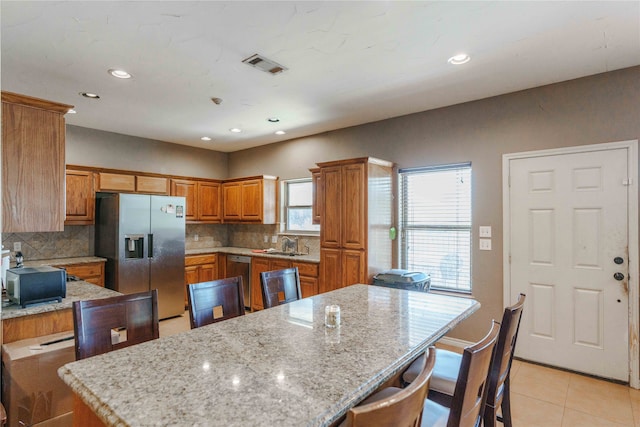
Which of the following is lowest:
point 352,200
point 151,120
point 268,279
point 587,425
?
point 587,425

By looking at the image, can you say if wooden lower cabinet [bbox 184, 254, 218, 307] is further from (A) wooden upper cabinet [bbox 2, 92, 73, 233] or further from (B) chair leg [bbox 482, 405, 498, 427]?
(B) chair leg [bbox 482, 405, 498, 427]

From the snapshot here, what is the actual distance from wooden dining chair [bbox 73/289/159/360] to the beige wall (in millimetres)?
3223

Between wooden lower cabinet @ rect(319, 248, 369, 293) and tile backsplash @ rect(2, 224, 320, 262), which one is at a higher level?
tile backsplash @ rect(2, 224, 320, 262)

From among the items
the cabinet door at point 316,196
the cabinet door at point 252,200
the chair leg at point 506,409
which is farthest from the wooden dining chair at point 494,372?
the cabinet door at point 252,200

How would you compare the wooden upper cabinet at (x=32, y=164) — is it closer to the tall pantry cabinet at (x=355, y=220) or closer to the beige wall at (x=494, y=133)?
the tall pantry cabinet at (x=355, y=220)

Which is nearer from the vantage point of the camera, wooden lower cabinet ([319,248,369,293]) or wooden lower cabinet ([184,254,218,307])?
wooden lower cabinet ([319,248,369,293])

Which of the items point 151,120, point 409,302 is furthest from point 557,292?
point 151,120

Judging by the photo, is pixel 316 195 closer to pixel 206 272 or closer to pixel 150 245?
pixel 206 272

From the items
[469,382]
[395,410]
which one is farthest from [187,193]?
[395,410]

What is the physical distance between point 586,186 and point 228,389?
3490 mm

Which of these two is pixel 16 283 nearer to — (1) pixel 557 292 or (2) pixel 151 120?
(2) pixel 151 120

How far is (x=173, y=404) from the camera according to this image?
960 mm

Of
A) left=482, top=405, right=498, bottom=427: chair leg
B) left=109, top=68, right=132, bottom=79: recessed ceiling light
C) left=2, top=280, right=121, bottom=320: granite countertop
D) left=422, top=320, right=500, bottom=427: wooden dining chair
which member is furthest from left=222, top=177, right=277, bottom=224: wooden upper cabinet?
left=422, top=320, right=500, bottom=427: wooden dining chair

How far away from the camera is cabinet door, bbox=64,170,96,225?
4.44 meters
